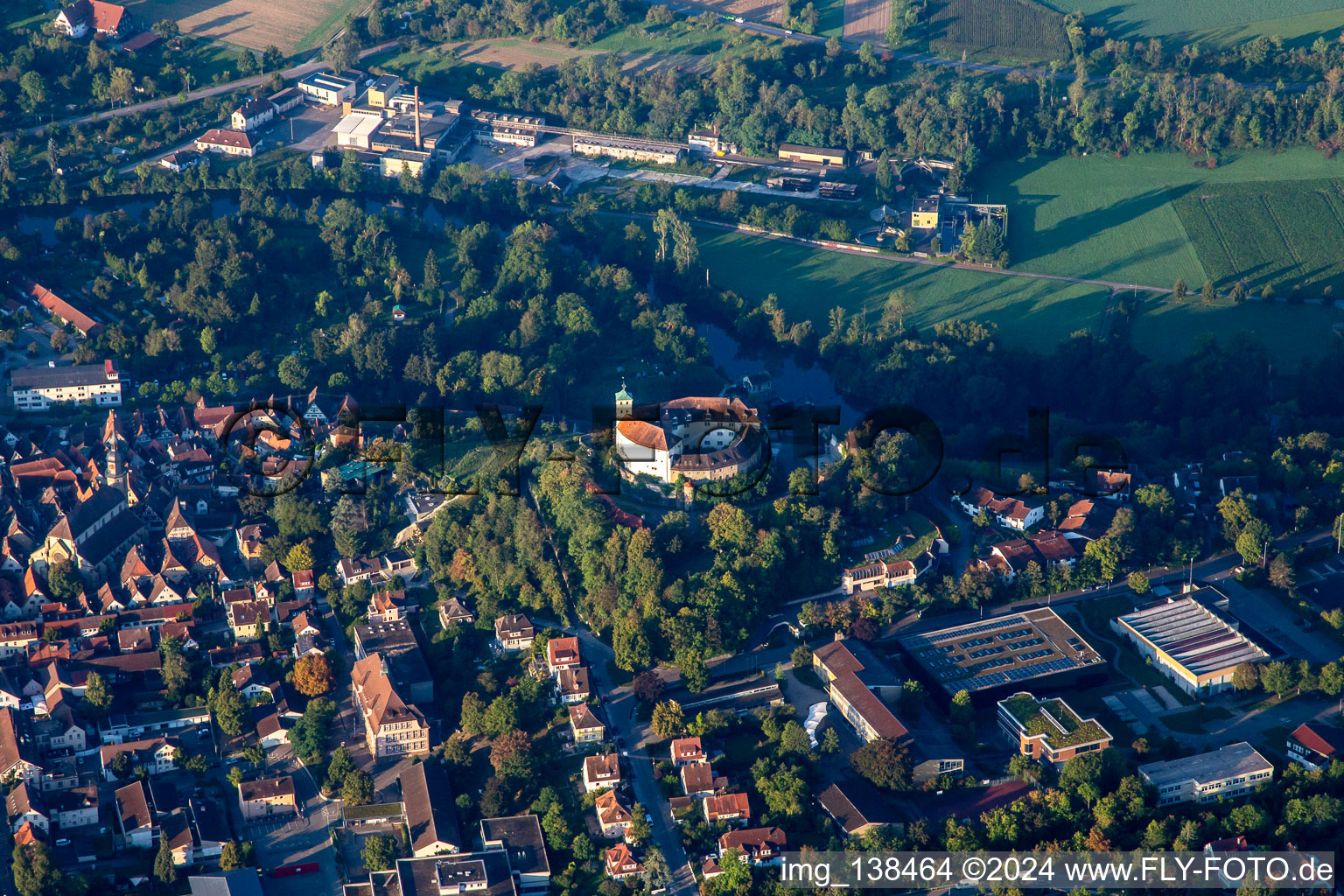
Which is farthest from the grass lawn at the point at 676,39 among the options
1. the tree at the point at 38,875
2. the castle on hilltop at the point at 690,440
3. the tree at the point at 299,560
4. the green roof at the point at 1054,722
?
the tree at the point at 38,875

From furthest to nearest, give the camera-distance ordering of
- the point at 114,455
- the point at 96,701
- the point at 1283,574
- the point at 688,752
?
the point at 114,455
the point at 1283,574
the point at 96,701
the point at 688,752

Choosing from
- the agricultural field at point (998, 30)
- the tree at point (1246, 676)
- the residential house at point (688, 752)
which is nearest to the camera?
the residential house at point (688, 752)

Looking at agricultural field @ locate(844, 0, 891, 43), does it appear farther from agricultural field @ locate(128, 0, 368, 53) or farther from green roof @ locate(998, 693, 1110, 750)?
green roof @ locate(998, 693, 1110, 750)

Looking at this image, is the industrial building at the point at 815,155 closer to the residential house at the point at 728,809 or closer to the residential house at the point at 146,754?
the residential house at the point at 728,809

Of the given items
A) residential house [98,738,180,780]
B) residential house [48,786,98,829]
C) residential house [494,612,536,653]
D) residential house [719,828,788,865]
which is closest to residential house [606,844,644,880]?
residential house [719,828,788,865]

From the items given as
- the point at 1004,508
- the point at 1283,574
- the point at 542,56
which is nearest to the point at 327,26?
the point at 542,56

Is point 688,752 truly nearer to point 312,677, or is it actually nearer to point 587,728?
point 587,728
